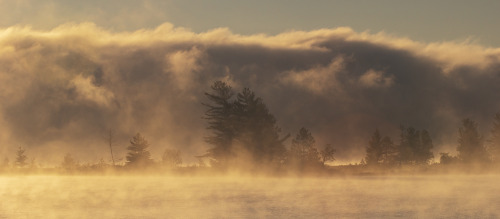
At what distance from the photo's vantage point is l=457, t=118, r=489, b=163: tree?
419ft

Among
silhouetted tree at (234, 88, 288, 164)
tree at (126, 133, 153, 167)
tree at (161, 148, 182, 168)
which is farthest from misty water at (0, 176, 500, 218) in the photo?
tree at (161, 148, 182, 168)

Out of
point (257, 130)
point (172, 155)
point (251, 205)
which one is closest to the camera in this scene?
point (251, 205)

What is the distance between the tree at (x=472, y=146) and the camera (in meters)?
128

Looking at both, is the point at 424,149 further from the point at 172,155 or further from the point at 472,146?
the point at 172,155

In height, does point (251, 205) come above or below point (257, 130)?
below

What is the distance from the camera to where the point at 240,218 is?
3534 cm

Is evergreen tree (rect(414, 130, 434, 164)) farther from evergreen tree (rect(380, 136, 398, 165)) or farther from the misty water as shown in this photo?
the misty water

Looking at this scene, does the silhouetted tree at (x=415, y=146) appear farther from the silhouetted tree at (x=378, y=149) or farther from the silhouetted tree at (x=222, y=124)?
the silhouetted tree at (x=222, y=124)

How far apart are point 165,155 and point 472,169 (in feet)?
278

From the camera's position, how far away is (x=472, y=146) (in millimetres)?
128375

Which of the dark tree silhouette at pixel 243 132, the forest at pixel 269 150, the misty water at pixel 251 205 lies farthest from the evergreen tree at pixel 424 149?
the misty water at pixel 251 205

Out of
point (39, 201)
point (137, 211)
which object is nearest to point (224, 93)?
point (39, 201)

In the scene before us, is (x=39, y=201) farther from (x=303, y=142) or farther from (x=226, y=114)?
(x=303, y=142)

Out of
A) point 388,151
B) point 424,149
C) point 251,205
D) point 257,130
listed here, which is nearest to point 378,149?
point 388,151
